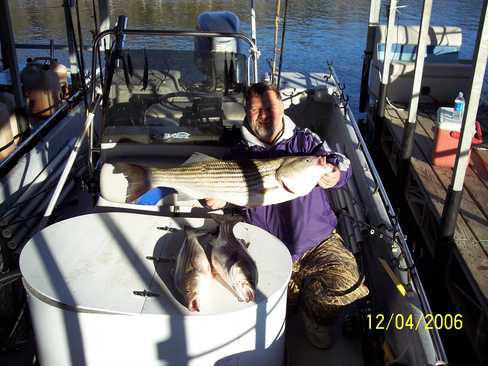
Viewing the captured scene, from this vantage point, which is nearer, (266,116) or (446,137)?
(266,116)

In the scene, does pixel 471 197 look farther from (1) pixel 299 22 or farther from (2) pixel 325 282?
(1) pixel 299 22

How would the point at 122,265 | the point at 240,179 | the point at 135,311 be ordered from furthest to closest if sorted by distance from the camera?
the point at 240,179 → the point at 122,265 → the point at 135,311

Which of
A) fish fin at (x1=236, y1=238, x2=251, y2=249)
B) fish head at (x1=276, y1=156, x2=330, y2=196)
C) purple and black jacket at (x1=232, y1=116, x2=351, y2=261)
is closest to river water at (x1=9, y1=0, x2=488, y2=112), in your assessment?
purple and black jacket at (x1=232, y1=116, x2=351, y2=261)

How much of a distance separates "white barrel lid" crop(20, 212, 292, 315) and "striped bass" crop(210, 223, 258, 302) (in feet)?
0.14

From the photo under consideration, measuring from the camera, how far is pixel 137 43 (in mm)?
14977

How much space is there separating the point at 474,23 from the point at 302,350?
23148mm

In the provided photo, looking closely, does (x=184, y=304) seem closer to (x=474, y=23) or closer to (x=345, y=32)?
(x=345, y=32)

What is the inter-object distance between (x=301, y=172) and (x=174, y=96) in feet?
5.99

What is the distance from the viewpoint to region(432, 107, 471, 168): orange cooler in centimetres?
645

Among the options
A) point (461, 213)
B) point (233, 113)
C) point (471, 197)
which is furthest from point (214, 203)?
point (471, 197)

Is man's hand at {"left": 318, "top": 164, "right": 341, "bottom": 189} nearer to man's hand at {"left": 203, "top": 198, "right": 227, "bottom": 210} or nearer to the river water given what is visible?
man's hand at {"left": 203, "top": 198, "right": 227, "bottom": 210}

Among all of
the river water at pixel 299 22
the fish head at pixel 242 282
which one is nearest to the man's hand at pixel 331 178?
the fish head at pixel 242 282

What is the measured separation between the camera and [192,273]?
2.47 meters

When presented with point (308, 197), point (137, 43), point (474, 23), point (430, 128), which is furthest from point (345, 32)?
point (308, 197)
